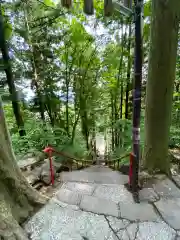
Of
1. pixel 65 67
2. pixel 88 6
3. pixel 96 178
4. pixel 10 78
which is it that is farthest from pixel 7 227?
pixel 65 67

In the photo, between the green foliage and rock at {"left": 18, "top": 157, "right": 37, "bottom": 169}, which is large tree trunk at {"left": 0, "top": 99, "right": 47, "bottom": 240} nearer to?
rock at {"left": 18, "top": 157, "right": 37, "bottom": 169}

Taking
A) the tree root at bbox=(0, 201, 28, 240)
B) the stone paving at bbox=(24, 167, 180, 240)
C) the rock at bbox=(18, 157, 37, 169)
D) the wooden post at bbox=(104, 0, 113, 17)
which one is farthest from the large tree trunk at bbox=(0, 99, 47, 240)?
the wooden post at bbox=(104, 0, 113, 17)

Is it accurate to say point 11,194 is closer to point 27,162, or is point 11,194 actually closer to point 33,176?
point 33,176

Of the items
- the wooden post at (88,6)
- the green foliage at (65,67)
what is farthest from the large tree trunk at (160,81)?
the wooden post at (88,6)

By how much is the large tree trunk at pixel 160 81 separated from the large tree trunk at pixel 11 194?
1.76 meters

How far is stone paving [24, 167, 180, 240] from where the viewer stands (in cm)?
142

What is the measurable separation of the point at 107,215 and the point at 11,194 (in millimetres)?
1016

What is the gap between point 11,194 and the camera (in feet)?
4.98

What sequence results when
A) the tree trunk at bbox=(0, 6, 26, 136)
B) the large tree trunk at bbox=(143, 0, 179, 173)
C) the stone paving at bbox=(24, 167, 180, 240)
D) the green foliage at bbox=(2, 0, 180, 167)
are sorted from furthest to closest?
the green foliage at bbox=(2, 0, 180, 167) → the tree trunk at bbox=(0, 6, 26, 136) → the large tree trunk at bbox=(143, 0, 179, 173) → the stone paving at bbox=(24, 167, 180, 240)

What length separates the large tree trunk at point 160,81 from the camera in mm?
1894

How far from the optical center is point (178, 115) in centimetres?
472

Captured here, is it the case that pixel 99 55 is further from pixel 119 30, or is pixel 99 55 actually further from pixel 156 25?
pixel 156 25

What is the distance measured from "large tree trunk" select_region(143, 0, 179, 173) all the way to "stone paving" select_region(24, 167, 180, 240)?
459 mm

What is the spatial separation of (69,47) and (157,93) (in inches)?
107
